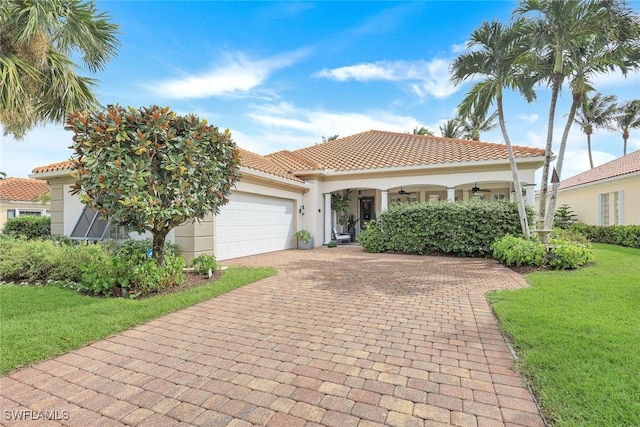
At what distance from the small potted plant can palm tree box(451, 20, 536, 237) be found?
25.7 feet

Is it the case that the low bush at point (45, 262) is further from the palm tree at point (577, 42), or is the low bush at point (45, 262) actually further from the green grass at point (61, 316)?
the palm tree at point (577, 42)

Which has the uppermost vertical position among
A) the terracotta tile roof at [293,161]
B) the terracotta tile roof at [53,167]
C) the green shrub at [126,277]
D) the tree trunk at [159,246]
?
the terracotta tile roof at [293,161]

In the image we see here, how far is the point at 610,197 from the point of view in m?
16.7

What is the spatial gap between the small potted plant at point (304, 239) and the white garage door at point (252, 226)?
0.44 metres

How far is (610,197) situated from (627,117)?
1859 cm

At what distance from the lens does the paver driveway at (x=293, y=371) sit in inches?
98.7

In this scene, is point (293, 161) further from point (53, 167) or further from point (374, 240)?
A: point (53, 167)

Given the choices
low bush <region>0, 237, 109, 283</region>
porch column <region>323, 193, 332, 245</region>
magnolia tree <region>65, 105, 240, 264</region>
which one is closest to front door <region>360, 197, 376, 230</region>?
porch column <region>323, 193, 332, 245</region>

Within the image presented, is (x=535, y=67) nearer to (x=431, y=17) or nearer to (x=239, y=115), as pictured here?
(x=431, y=17)

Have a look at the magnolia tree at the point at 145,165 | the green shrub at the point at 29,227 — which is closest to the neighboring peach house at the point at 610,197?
the magnolia tree at the point at 145,165

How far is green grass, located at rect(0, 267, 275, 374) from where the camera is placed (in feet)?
11.8

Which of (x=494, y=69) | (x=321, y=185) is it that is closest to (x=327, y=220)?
(x=321, y=185)

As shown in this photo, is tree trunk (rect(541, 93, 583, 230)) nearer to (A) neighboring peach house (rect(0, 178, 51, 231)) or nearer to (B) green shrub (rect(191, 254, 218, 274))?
(B) green shrub (rect(191, 254, 218, 274))

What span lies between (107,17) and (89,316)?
7.73 m
